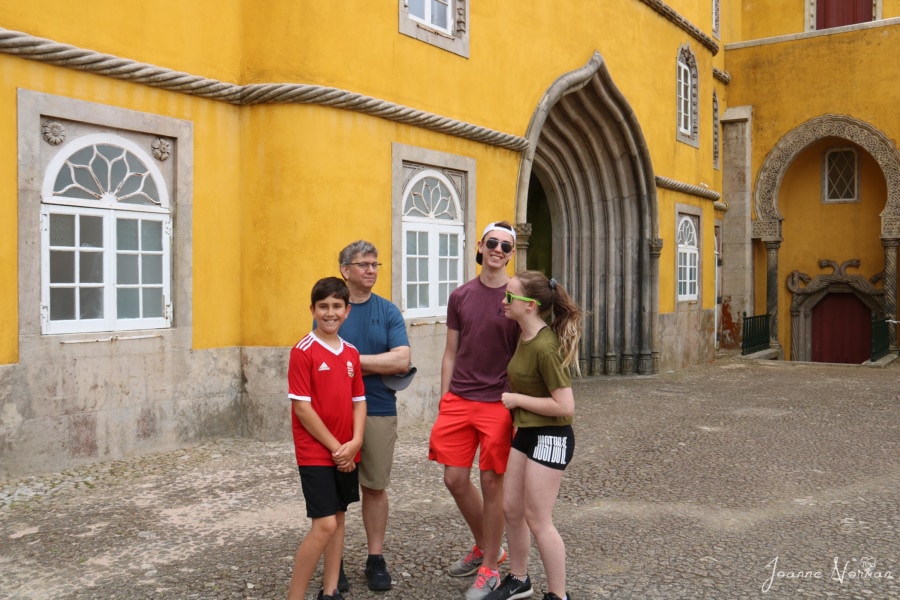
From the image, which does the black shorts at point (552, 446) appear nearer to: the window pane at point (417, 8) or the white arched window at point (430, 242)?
the white arched window at point (430, 242)

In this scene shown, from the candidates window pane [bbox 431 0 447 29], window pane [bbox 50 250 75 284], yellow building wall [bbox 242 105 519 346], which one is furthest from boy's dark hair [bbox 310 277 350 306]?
window pane [bbox 431 0 447 29]

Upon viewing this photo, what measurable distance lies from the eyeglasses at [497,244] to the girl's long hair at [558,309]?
37 cm

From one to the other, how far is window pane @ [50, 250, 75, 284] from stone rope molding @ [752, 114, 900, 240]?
16409 mm

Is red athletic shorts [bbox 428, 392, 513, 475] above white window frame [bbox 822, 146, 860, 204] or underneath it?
underneath

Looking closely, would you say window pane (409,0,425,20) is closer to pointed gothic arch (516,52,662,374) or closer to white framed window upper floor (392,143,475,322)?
white framed window upper floor (392,143,475,322)

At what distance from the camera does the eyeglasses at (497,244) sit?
4117mm

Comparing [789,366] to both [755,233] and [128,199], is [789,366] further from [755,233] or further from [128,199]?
[128,199]

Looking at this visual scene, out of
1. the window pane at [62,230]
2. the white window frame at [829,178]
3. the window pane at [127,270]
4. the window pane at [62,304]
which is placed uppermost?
the white window frame at [829,178]

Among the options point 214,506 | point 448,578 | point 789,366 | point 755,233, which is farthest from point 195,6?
point 755,233

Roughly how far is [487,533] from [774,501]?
2.54 metres

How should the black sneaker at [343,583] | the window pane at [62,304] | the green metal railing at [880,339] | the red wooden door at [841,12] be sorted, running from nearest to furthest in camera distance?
the black sneaker at [343,583] → the window pane at [62,304] → the green metal railing at [880,339] → the red wooden door at [841,12]

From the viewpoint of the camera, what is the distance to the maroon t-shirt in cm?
409

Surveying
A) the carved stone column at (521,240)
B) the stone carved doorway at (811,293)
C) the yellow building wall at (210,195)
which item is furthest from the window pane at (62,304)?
Result: the stone carved doorway at (811,293)

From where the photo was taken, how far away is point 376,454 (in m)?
4.03
